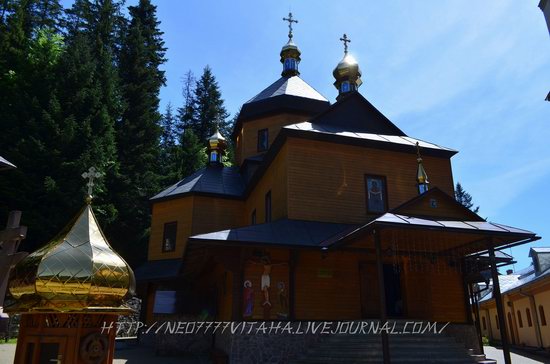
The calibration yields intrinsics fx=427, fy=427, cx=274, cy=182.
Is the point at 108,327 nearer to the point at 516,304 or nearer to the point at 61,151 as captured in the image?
the point at 61,151

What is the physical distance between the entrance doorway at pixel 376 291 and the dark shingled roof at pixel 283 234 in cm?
149

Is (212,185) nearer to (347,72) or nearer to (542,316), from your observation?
(347,72)

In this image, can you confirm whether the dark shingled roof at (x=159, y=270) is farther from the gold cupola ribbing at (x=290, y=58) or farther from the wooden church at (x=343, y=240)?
the gold cupola ribbing at (x=290, y=58)

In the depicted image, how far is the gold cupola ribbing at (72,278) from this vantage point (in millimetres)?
3535

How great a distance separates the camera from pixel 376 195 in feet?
44.8

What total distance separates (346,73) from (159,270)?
11629 mm

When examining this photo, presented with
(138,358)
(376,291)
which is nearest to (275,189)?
(376,291)

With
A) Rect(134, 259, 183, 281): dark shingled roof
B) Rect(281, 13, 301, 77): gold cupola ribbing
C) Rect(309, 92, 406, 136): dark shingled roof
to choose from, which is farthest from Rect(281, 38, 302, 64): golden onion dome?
Rect(134, 259, 183, 281): dark shingled roof

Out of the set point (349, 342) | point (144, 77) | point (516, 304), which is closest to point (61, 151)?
point (144, 77)

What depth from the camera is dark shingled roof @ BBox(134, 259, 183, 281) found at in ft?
55.9

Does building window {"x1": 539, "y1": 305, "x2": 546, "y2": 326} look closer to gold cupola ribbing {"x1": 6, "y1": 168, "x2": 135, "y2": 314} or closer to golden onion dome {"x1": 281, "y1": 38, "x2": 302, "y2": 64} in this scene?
golden onion dome {"x1": 281, "y1": 38, "x2": 302, "y2": 64}

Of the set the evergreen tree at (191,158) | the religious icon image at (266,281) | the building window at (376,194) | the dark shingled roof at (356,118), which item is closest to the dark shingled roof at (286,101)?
the dark shingled roof at (356,118)

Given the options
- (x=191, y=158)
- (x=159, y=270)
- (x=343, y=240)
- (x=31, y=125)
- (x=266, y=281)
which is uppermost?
(x=191, y=158)

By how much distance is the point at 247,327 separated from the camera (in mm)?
10211
